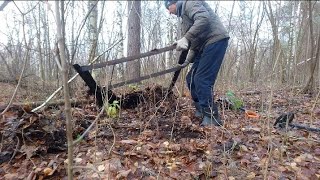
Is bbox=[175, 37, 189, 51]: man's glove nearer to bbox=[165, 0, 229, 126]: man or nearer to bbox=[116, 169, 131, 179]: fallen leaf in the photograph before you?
bbox=[165, 0, 229, 126]: man

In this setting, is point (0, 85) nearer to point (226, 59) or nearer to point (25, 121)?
point (25, 121)

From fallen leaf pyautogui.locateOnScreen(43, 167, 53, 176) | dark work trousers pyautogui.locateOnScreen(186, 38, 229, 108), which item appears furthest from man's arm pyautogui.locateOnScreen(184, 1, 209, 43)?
fallen leaf pyautogui.locateOnScreen(43, 167, 53, 176)

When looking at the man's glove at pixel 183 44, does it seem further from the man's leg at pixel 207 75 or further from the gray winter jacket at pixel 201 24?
the man's leg at pixel 207 75

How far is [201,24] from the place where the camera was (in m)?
3.51

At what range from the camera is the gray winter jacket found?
139 inches

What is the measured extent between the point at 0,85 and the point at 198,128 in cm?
445

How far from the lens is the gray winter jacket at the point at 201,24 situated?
352cm

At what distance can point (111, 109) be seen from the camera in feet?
11.6

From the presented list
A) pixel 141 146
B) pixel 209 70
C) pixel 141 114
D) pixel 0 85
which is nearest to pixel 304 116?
pixel 209 70

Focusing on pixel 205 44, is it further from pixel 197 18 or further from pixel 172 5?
pixel 172 5

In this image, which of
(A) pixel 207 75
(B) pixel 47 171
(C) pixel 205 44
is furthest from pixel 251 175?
(C) pixel 205 44

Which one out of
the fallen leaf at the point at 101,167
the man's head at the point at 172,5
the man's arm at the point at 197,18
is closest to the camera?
the fallen leaf at the point at 101,167

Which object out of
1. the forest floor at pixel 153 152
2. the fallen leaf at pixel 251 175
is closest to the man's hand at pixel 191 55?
the forest floor at pixel 153 152

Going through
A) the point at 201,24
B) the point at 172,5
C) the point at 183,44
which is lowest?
the point at 183,44
